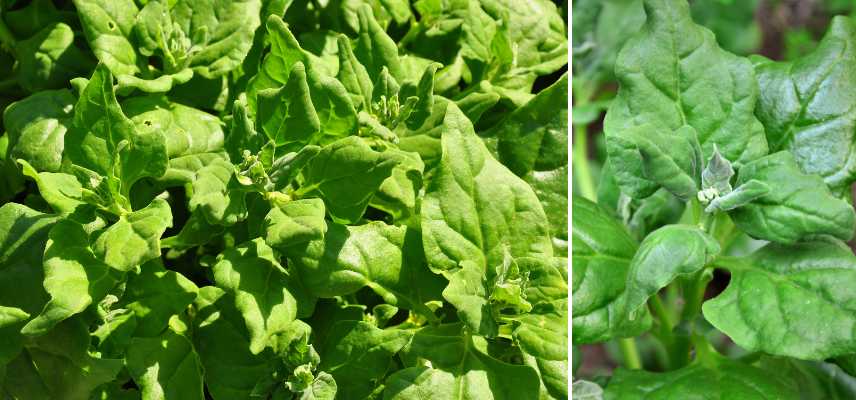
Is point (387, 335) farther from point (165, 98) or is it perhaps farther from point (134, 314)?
point (165, 98)

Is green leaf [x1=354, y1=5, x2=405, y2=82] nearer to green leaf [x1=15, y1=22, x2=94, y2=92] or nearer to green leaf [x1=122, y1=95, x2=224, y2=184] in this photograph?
green leaf [x1=122, y1=95, x2=224, y2=184]

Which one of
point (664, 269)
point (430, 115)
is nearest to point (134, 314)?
point (430, 115)

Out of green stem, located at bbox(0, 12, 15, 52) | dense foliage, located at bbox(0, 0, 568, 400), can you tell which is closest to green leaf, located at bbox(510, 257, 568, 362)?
dense foliage, located at bbox(0, 0, 568, 400)

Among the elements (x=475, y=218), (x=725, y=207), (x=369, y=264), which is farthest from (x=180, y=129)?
(x=725, y=207)

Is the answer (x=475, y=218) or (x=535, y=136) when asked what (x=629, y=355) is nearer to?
(x=535, y=136)

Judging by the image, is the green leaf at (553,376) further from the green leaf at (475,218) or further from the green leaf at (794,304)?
the green leaf at (794,304)
